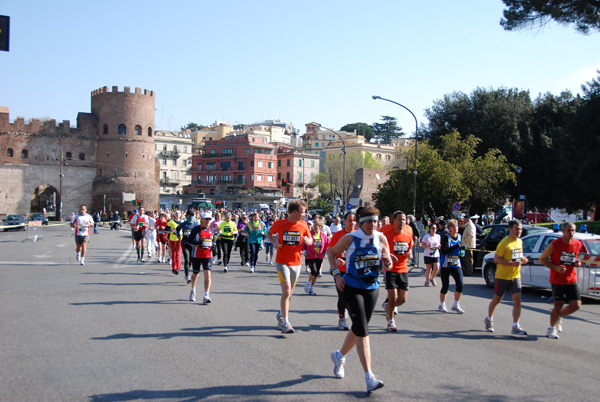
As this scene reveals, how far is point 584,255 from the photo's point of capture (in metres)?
11.5

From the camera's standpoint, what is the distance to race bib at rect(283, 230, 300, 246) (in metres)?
8.34

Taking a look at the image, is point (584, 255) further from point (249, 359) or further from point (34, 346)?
point (34, 346)

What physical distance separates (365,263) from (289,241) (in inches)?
110

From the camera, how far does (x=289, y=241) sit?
8344 mm

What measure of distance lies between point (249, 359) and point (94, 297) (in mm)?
5631

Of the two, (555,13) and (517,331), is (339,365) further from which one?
(555,13)

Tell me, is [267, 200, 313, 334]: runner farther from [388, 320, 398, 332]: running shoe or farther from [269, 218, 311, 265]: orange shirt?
[388, 320, 398, 332]: running shoe

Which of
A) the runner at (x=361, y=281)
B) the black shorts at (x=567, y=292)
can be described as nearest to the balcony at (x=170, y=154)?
the black shorts at (x=567, y=292)

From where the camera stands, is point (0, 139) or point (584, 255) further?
point (0, 139)

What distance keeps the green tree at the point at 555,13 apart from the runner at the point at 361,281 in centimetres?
1576

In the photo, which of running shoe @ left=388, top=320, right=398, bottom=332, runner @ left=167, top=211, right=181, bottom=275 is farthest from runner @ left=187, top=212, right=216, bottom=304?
runner @ left=167, top=211, right=181, bottom=275

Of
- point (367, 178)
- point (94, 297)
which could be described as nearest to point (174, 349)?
point (94, 297)

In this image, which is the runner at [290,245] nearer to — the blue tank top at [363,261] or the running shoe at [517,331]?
the blue tank top at [363,261]

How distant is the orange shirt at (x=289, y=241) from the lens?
830cm
